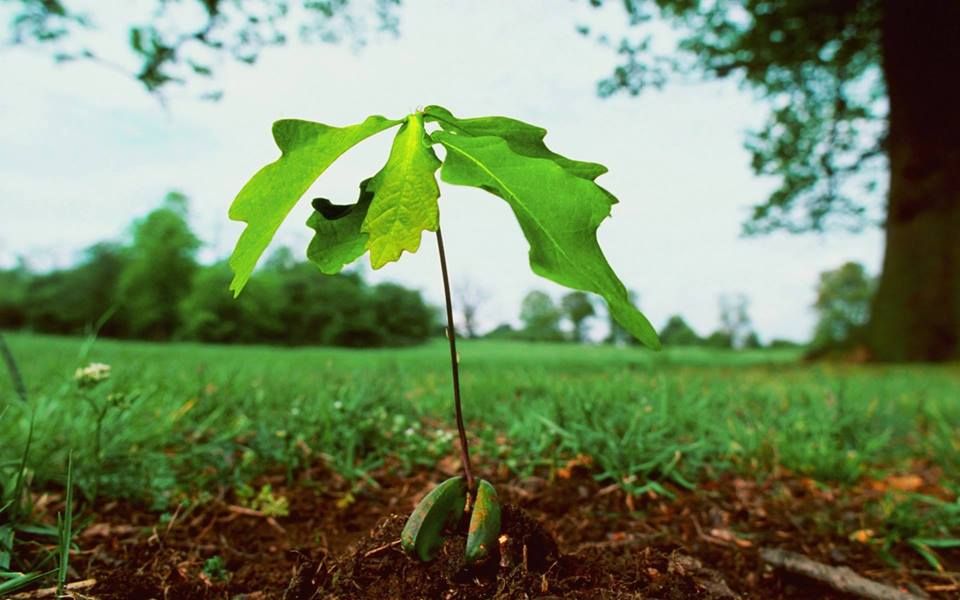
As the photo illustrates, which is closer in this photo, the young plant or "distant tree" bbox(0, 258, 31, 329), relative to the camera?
the young plant

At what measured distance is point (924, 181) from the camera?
35.5 ft

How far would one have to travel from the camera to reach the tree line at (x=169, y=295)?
2775 centimetres

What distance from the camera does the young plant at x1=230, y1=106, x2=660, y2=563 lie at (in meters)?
0.89

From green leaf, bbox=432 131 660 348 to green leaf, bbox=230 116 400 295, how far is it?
166mm

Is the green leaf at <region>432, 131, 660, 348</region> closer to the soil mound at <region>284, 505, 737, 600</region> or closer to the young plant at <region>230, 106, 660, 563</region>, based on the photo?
the young plant at <region>230, 106, 660, 563</region>

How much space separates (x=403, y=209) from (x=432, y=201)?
43mm

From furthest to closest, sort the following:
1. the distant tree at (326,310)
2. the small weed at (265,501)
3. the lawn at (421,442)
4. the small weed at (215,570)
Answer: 1. the distant tree at (326,310)
2. the lawn at (421,442)
3. the small weed at (265,501)
4. the small weed at (215,570)

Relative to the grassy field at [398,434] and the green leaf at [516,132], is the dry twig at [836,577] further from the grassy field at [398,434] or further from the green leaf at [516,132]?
the green leaf at [516,132]

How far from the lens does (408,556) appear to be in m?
1.10

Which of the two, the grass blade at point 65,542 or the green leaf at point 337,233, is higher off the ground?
the green leaf at point 337,233

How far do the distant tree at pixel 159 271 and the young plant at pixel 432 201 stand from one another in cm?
3582

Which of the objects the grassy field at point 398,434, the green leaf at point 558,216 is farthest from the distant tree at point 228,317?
the green leaf at point 558,216

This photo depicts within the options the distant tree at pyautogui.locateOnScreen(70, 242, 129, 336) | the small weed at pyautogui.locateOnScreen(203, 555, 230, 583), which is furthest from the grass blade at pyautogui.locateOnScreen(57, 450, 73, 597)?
the distant tree at pyautogui.locateOnScreen(70, 242, 129, 336)

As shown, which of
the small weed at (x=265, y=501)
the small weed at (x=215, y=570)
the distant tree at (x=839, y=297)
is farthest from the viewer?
the distant tree at (x=839, y=297)
